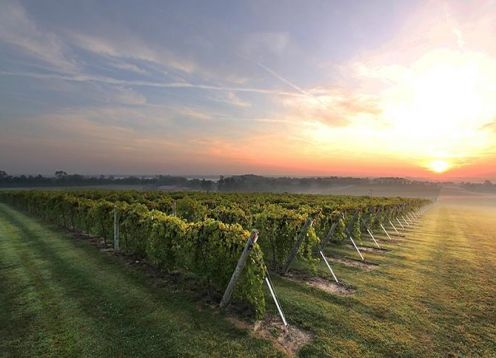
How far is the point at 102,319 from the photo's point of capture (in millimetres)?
7844

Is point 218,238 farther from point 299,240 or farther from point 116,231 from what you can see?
point 116,231

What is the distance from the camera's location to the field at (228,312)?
6.71m

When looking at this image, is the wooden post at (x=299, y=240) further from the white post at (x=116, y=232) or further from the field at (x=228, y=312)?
the white post at (x=116, y=232)

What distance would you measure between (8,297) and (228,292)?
6.65 metres

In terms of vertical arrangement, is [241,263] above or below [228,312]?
above

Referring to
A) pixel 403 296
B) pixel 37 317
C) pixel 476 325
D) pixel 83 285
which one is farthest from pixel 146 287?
pixel 476 325

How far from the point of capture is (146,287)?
10.1 m

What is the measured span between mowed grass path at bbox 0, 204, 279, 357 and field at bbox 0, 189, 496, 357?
2 cm

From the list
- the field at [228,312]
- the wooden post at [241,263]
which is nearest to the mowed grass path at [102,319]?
the field at [228,312]

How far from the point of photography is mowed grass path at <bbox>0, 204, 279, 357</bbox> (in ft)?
21.4

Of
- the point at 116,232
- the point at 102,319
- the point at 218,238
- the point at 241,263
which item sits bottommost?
the point at 102,319

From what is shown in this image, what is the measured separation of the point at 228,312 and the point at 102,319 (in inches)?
124

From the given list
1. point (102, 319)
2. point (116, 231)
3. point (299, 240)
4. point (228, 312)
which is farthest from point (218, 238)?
point (116, 231)

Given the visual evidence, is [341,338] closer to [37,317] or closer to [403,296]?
[403,296]
